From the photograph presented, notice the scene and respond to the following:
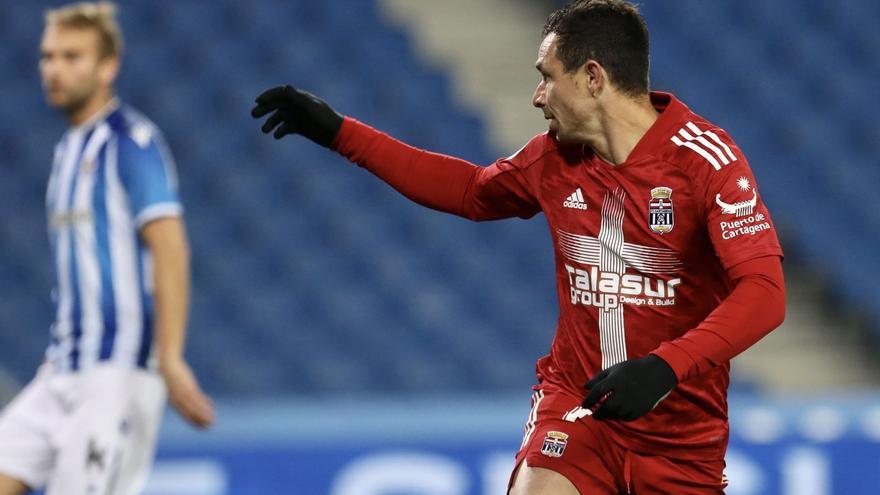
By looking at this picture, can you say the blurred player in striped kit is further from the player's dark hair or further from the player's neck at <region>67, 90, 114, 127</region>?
the player's dark hair

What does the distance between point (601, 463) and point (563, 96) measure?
834 millimetres

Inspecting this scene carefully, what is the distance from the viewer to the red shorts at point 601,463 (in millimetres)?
3045

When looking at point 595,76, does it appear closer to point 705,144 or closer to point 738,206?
point 705,144

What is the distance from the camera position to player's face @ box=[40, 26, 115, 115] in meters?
4.06

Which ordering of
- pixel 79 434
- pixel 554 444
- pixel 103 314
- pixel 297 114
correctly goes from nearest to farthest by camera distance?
pixel 554 444, pixel 297 114, pixel 79 434, pixel 103 314

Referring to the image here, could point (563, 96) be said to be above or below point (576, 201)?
above

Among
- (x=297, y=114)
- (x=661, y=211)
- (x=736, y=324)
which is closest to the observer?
(x=736, y=324)

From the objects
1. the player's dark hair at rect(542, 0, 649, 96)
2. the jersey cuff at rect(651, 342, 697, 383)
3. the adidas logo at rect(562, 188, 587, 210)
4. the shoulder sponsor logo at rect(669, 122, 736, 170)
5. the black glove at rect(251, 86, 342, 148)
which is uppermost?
the player's dark hair at rect(542, 0, 649, 96)

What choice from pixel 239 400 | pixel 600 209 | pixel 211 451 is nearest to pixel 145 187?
pixel 600 209

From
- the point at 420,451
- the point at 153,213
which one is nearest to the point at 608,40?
the point at 153,213

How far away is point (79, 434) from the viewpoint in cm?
379

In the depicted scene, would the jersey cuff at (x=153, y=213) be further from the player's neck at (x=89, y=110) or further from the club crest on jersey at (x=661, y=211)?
the club crest on jersey at (x=661, y=211)

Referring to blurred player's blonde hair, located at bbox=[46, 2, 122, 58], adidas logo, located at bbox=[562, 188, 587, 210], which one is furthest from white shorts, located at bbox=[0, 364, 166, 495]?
adidas logo, located at bbox=[562, 188, 587, 210]

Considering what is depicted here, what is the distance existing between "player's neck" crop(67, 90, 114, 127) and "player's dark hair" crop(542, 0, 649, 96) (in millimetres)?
1661
